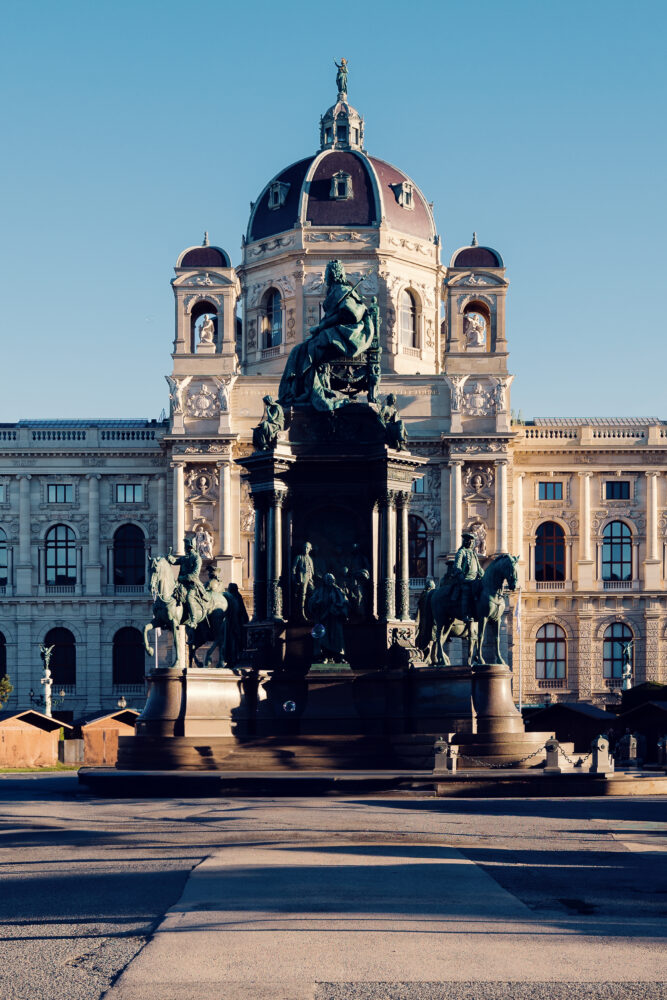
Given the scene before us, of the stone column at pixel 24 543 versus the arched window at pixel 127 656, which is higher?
the stone column at pixel 24 543

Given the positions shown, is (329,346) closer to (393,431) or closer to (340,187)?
(393,431)

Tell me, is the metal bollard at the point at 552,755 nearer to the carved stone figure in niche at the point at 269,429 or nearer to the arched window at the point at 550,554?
the carved stone figure in niche at the point at 269,429

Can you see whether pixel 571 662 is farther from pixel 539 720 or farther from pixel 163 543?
pixel 539 720

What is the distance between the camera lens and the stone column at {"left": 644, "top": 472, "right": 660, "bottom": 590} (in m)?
98.6

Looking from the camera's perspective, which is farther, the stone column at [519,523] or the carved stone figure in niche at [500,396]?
the stone column at [519,523]

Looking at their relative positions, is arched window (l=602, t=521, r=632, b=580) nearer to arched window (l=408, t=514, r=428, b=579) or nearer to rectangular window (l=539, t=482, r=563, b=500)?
rectangular window (l=539, t=482, r=563, b=500)

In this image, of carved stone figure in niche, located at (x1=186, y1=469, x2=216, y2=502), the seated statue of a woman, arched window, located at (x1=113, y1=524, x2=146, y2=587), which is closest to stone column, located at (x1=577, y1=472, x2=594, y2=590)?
carved stone figure in niche, located at (x1=186, y1=469, x2=216, y2=502)

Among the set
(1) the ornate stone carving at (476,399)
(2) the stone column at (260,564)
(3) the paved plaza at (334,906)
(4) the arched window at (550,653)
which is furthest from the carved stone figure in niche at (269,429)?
(4) the arched window at (550,653)

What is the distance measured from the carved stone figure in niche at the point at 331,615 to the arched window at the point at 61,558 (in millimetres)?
65878

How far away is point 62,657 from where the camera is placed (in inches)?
3927

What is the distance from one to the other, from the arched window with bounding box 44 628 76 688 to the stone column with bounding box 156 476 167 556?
25.8 feet

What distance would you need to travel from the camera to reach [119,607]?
99500 mm

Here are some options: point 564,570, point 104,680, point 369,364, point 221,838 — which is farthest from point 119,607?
point 221,838

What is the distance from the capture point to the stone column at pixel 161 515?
9900cm
